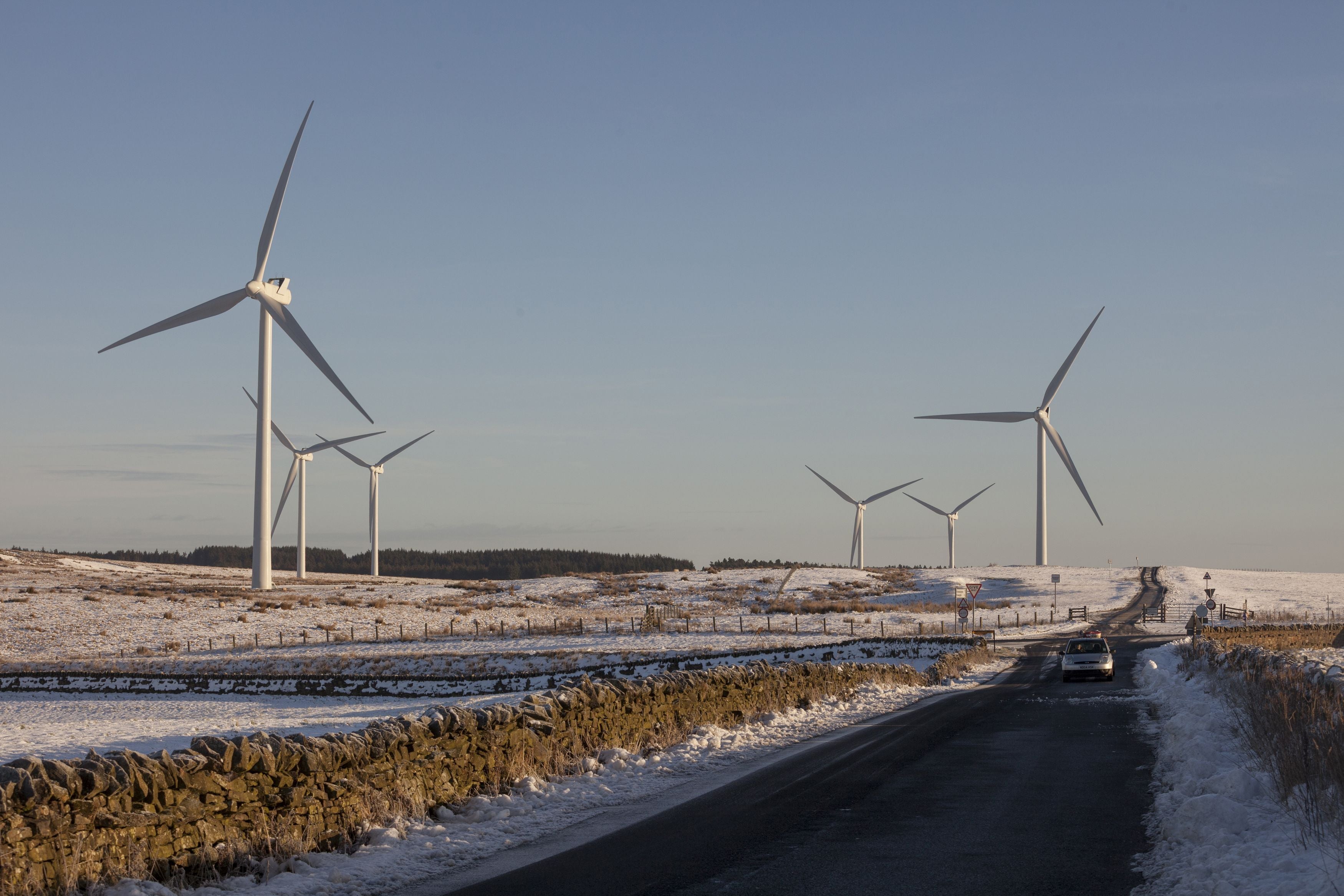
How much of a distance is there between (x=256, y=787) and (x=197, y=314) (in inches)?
2371

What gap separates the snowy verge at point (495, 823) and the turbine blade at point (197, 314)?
51.6 m

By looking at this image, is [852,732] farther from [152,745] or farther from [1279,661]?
[152,745]

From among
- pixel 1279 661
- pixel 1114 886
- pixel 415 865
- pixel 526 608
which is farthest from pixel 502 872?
pixel 526 608

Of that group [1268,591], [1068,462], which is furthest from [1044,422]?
[1268,591]

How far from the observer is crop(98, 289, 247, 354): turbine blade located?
2458 inches

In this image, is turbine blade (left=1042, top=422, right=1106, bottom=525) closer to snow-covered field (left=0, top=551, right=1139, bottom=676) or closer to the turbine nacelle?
snow-covered field (left=0, top=551, right=1139, bottom=676)

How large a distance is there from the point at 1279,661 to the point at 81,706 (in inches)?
1402

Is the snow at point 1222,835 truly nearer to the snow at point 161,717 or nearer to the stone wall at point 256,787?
the stone wall at point 256,787

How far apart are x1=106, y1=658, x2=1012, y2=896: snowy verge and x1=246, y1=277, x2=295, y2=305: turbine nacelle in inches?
2043

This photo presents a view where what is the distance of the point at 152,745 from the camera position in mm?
23359

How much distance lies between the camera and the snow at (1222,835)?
28.6ft

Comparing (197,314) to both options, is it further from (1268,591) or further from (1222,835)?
(1268,591)

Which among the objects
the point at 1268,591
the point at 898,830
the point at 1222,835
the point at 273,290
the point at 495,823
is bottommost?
the point at 1268,591

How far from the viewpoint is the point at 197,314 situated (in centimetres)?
6481
